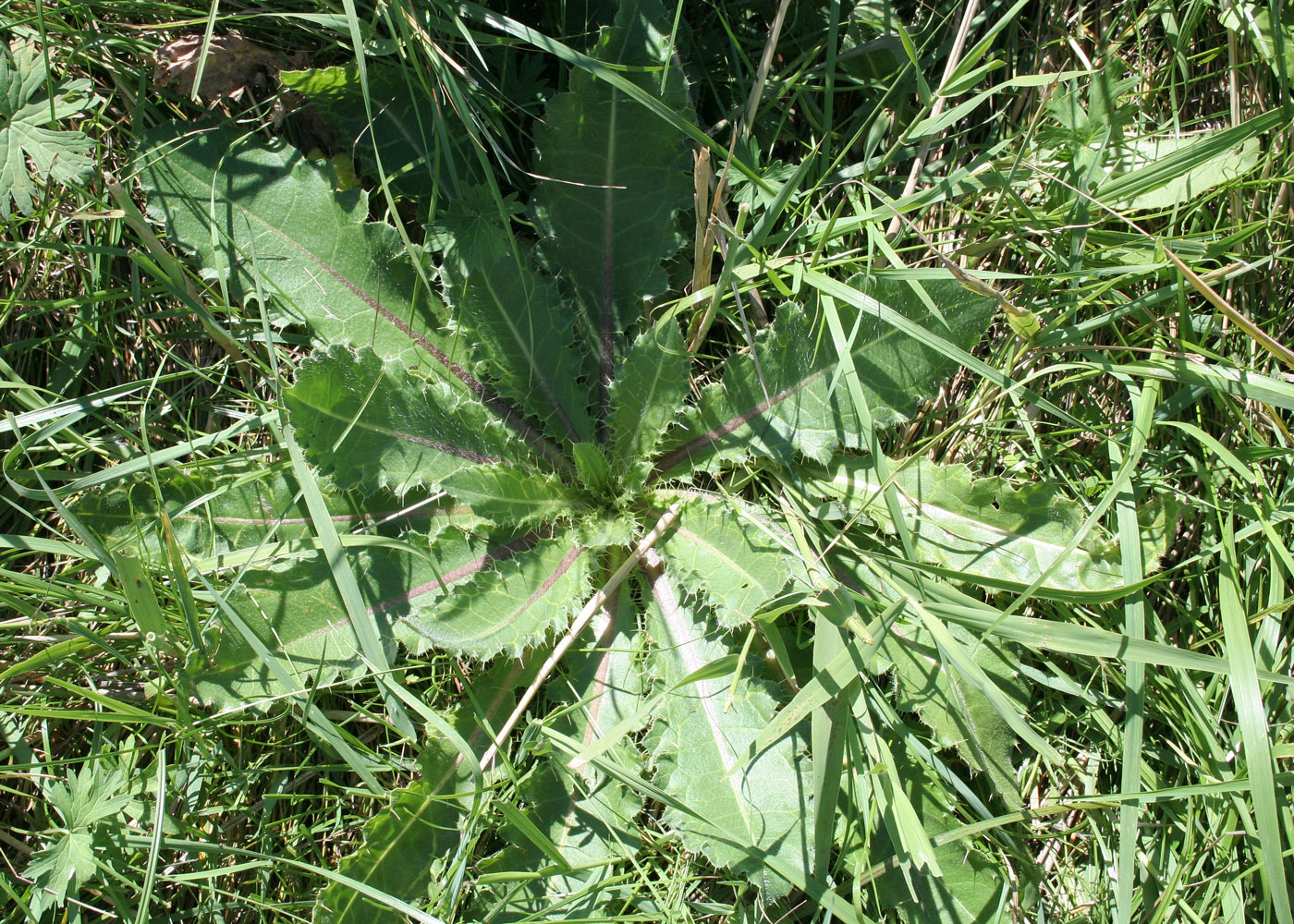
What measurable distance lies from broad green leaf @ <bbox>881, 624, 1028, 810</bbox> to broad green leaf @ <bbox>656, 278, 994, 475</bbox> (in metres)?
0.52

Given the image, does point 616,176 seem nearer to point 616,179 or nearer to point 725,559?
point 616,179

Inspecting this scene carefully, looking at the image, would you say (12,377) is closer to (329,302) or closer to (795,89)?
(329,302)

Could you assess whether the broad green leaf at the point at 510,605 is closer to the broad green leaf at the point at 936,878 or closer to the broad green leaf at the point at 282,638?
the broad green leaf at the point at 282,638

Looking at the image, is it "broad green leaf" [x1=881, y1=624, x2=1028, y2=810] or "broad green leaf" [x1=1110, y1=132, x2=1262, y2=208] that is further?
"broad green leaf" [x1=1110, y1=132, x2=1262, y2=208]

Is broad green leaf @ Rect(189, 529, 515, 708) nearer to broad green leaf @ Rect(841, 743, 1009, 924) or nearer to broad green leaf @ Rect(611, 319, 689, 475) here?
broad green leaf @ Rect(611, 319, 689, 475)

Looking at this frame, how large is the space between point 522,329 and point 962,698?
4.48 ft

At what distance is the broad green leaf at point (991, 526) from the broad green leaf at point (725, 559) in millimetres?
255

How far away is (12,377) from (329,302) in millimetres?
863

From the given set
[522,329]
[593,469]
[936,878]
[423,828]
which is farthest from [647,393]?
[936,878]

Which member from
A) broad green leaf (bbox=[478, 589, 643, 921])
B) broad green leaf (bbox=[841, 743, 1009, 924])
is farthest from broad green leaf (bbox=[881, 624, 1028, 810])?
broad green leaf (bbox=[478, 589, 643, 921])

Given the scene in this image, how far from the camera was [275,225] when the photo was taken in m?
2.12

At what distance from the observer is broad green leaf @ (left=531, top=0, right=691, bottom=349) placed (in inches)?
80.5

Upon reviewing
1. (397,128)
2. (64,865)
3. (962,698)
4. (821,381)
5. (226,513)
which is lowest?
(64,865)

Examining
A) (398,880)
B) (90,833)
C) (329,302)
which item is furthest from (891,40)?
(90,833)
